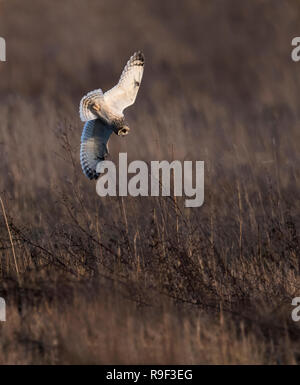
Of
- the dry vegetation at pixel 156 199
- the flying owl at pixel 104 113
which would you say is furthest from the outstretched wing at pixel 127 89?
the dry vegetation at pixel 156 199

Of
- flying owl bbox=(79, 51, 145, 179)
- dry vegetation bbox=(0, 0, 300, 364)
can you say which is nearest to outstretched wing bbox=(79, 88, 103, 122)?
flying owl bbox=(79, 51, 145, 179)

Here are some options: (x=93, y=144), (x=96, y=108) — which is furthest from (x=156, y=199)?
(x=96, y=108)

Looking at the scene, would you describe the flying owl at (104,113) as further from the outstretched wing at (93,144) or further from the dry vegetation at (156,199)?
the dry vegetation at (156,199)

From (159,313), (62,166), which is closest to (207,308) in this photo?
(159,313)

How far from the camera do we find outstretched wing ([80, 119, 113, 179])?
22.6ft

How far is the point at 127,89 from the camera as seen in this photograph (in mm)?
6867

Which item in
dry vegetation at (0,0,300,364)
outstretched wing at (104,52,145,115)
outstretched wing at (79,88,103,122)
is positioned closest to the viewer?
dry vegetation at (0,0,300,364)

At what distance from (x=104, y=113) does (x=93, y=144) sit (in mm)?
325

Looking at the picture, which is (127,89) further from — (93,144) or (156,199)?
(156,199)

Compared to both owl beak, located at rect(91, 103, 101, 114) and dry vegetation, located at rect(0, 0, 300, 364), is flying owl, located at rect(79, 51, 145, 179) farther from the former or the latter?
dry vegetation, located at rect(0, 0, 300, 364)

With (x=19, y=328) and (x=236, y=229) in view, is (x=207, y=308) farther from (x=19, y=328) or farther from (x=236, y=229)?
(x=236, y=229)
